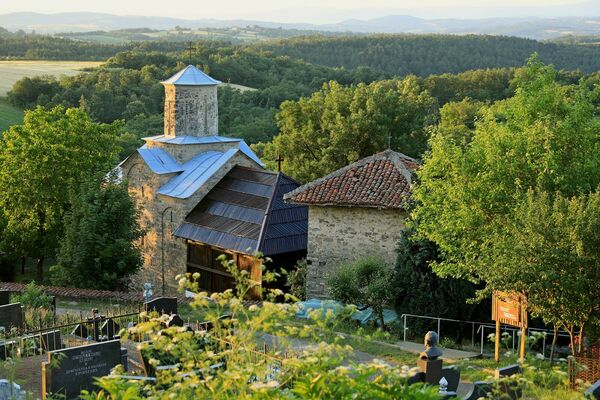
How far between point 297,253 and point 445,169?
8.63 meters

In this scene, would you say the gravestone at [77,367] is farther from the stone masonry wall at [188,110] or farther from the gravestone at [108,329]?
the stone masonry wall at [188,110]

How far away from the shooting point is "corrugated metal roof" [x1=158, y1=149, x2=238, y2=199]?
95.0ft

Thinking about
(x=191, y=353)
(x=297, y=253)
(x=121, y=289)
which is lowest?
(x=121, y=289)

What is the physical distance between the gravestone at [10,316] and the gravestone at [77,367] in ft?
17.0

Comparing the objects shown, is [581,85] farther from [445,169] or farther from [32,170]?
[32,170]

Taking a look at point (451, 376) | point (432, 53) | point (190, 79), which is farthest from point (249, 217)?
point (432, 53)

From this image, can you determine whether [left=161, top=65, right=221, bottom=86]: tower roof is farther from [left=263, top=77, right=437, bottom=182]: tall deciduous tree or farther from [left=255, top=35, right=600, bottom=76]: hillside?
[left=255, top=35, right=600, bottom=76]: hillside

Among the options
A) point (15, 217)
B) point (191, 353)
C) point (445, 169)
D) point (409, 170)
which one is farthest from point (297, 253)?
point (191, 353)

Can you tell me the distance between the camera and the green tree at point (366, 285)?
805 inches

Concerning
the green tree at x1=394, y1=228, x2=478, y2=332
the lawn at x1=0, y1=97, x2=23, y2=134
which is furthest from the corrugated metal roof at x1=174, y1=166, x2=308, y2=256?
the lawn at x1=0, y1=97, x2=23, y2=134

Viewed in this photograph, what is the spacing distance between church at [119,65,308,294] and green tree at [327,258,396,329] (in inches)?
175

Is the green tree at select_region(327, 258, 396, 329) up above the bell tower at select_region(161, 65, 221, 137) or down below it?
below

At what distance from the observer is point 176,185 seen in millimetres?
29531

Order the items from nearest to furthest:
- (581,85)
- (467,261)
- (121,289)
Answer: (467,261) → (581,85) → (121,289)
